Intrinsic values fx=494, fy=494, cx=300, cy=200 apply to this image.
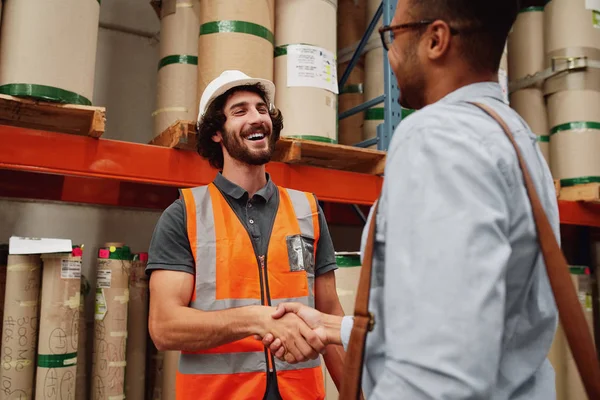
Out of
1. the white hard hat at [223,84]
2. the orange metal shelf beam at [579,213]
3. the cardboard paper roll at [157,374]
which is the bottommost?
the cardboard paper roll at [157,374]

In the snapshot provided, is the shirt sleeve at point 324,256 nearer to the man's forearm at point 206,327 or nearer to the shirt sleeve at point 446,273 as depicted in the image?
the man's forearm at point 206,327

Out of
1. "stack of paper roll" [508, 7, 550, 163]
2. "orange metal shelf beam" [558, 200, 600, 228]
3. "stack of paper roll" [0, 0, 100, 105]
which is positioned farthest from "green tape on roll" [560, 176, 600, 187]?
"stack of paper roll" [0, 0, 100, 105]

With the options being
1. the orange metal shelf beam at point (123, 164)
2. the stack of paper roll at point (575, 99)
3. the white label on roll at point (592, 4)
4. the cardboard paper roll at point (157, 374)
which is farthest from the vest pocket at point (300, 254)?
the white label on roll at point (592, 4)

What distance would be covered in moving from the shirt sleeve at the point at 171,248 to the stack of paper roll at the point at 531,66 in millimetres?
3653

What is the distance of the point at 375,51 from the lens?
402 centimetres

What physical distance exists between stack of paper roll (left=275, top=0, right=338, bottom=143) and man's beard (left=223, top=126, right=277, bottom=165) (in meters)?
0.74

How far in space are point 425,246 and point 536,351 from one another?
302mm

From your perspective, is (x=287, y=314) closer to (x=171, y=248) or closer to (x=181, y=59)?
(x=171, y=248)

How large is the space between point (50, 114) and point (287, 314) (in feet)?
5.40

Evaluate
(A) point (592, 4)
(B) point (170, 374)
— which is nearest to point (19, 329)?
(B) point (170, 374)

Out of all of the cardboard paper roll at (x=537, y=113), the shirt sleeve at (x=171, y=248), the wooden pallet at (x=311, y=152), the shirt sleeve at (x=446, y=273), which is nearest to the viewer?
the shirt sleeve at (x=446, y=273)

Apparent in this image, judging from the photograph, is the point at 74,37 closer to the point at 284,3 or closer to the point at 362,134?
the point at 284,3

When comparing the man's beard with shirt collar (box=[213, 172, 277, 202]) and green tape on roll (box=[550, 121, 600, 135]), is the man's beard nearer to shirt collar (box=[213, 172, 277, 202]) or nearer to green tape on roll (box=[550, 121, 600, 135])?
shirt collar (box=[213, 172, 277, 202])

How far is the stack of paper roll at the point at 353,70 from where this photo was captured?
4215 mm
